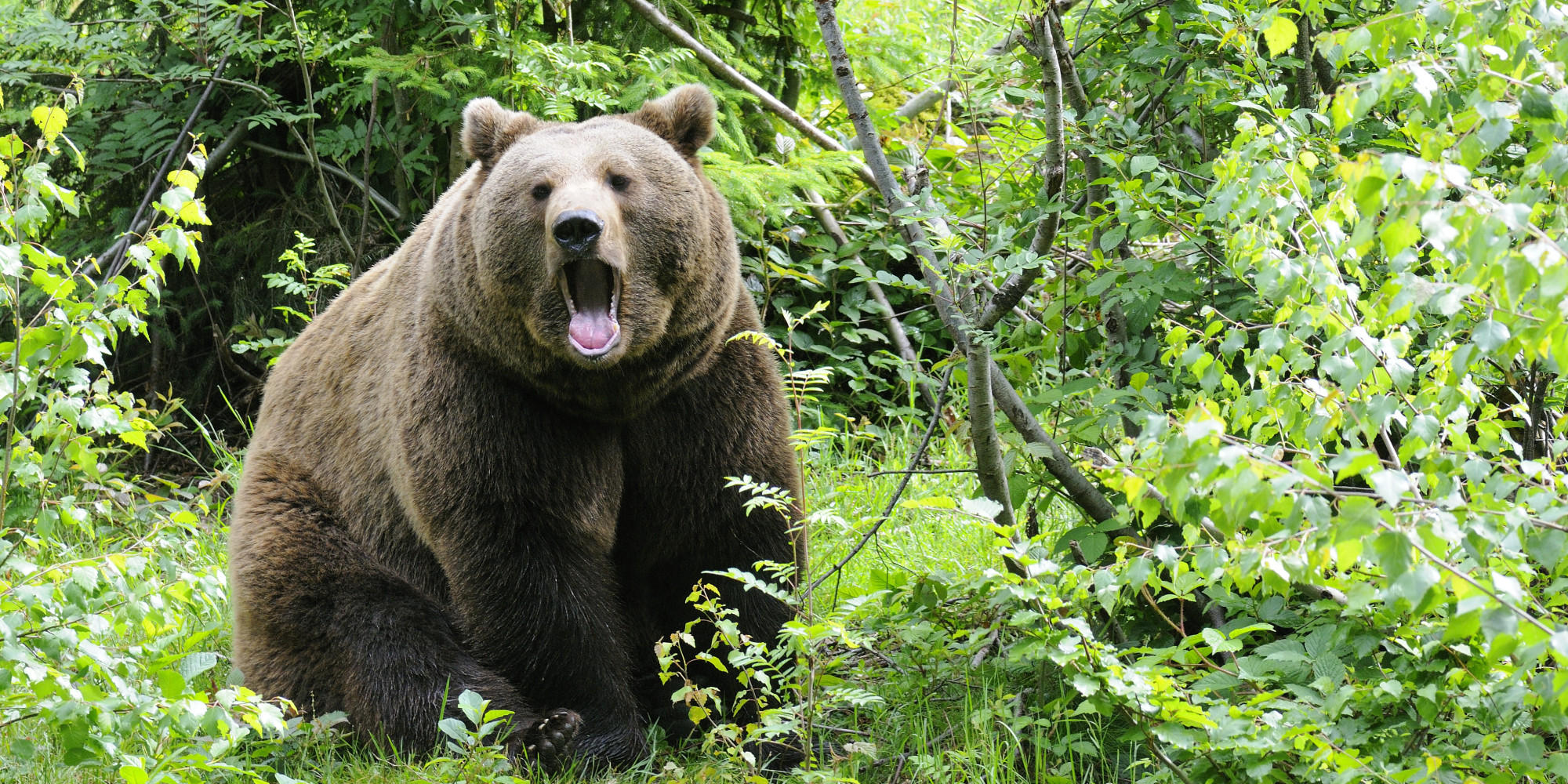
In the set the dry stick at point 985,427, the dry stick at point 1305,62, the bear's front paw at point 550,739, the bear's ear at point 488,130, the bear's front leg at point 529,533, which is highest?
the dry stick at point 1305,62

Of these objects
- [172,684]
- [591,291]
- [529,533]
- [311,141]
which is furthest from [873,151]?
[311,141]

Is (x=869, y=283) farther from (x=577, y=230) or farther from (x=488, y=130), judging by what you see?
(x=577, y=230)

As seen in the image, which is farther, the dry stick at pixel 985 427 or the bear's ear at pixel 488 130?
the bear's ear at pixel 488 130

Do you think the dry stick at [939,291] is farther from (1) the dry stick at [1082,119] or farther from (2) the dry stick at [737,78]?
(2) the dry stick at [737,78]

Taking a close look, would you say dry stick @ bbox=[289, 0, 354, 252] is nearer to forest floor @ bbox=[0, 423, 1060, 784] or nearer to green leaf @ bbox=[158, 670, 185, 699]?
forest floor @ bbox=[0, 423, 1060, 784]

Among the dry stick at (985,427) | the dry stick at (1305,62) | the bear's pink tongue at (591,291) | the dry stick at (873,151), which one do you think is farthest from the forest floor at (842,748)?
the dry stick at (1305,62)

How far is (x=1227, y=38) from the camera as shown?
3480 millimetres

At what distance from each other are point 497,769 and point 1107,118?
2655 mm

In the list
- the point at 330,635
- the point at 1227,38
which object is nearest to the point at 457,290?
the point at 330,635

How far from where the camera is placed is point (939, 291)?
3.72m

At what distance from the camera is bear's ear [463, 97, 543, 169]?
4355 mm

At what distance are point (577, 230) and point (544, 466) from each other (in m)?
0.80

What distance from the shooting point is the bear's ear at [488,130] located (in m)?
4.36

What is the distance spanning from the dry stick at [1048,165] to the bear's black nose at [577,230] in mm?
1146
